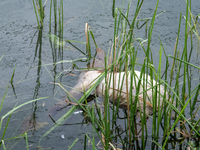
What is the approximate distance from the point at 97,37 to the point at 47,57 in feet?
1.67

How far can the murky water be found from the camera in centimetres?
152

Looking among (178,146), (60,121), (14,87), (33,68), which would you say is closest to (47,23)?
(33,68)

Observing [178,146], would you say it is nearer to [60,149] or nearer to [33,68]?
[60,149]

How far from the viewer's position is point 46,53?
219 centimetres

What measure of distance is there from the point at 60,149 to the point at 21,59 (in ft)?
3.28

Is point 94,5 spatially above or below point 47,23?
above

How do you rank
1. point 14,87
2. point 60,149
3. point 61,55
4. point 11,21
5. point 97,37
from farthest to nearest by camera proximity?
1. point 11,21
2. point 97,37
3. point 61,55
4. point 14,87
5. point 60,149

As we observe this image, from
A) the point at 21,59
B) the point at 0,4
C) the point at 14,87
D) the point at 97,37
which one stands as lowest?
the point at 14,87

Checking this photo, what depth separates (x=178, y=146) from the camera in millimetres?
1413

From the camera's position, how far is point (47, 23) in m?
2.52

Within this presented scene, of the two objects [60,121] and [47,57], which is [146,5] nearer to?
[47,57]

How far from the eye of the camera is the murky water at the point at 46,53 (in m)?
1.52

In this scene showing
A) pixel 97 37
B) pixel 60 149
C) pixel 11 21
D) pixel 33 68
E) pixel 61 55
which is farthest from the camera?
pixel 11 21

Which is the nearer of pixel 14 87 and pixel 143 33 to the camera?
pixel 14 87
